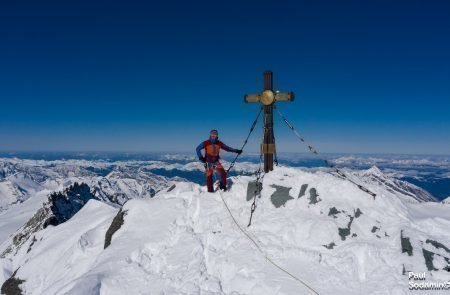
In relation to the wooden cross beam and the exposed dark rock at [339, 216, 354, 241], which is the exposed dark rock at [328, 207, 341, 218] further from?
the wooden cross beam

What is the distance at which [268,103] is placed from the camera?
15.3 m

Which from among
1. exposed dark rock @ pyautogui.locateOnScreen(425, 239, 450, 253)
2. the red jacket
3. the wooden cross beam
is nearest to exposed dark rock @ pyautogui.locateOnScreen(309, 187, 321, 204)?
the wooden cross beam

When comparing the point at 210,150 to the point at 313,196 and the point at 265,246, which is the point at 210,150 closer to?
the point at 313,196

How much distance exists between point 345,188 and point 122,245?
32.6ft

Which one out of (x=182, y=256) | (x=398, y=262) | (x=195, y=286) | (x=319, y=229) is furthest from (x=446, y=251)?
(x=182, y=256)

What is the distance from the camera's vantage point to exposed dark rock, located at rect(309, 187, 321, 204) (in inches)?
508

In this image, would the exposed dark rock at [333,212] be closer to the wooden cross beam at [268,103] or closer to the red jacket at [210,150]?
the wooden cross beam at [268,103]

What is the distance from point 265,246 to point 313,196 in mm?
3357

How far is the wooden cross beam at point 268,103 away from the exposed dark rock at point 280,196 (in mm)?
1987

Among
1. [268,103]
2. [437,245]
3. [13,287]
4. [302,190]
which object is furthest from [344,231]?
[13,287]

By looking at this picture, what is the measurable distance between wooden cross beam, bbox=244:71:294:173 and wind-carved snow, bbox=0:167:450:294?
3.29 feet

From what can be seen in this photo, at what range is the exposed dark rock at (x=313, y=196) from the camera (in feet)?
42.3

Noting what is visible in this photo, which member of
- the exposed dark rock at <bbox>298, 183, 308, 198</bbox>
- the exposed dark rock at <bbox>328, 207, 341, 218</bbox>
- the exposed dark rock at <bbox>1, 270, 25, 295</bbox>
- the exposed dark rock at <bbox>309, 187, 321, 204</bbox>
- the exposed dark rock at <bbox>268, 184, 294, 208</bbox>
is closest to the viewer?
the exposed dark rock at <bbox>328, 207, 341, 218</bbox>

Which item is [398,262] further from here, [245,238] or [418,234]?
[245,238]
